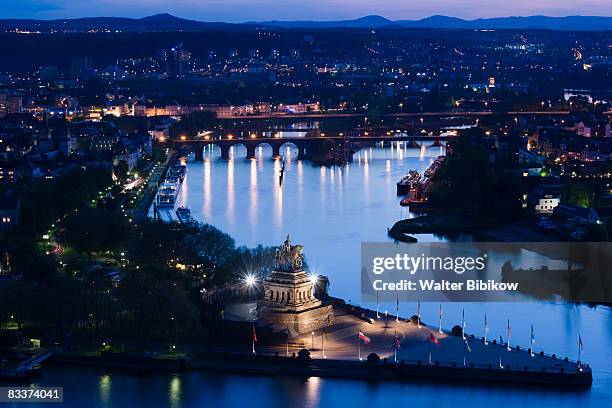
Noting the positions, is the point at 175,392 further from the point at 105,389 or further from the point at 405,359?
the point at 405,359

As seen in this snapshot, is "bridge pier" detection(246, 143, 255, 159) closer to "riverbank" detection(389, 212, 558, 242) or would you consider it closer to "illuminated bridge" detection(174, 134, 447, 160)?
"illuminated bridge" detection(174, 134, 447, 160)

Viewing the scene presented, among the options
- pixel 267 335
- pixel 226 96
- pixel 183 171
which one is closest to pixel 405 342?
pixel 267 335

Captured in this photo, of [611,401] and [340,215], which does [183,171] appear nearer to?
[340,215]

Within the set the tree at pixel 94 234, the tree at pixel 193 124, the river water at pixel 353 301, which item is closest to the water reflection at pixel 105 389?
the river water at pixel 353 301

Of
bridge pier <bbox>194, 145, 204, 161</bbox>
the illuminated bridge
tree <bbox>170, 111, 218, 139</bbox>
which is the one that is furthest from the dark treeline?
tree <bbox>170, 111, 218, 139</bbox>

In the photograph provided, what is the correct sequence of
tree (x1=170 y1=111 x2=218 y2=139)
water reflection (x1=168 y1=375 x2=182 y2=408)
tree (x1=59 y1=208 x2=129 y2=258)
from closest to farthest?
water reflection (x1=168 y1=375 x2=182 y2=408)
tree (x1=59 y1=208 x2=129 y2=258)
tree (x1=170 y1=111 x2=218 y2=139)

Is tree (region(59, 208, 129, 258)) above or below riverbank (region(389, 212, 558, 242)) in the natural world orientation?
above
